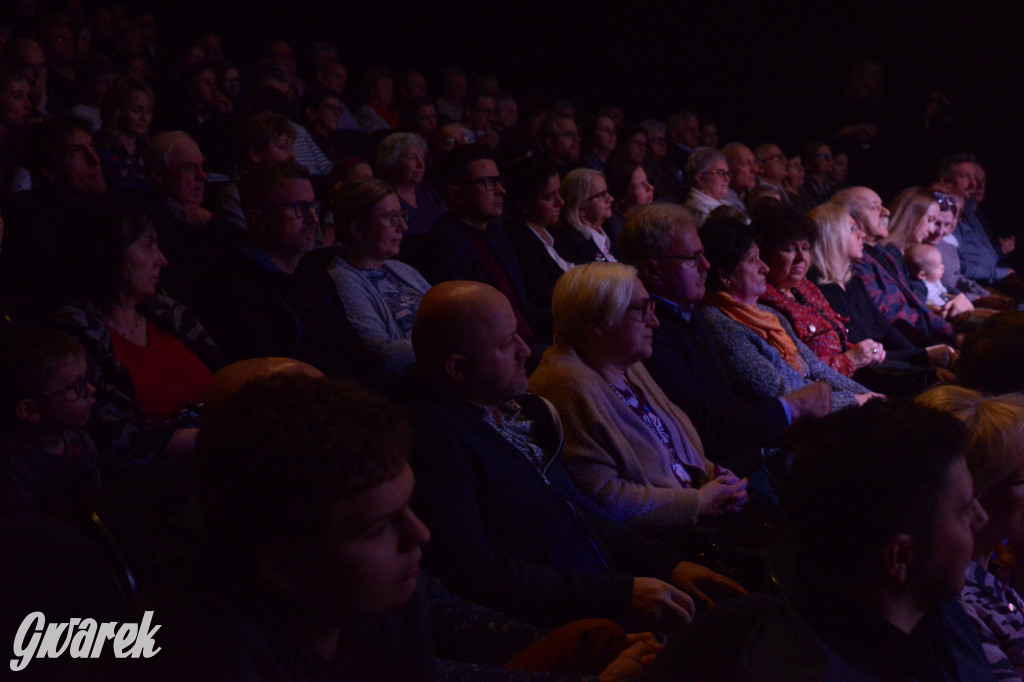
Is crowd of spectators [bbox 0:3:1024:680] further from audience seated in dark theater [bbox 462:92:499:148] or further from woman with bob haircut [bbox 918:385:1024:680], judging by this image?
audience seated in dark theater [bbox 462:92:499:148]

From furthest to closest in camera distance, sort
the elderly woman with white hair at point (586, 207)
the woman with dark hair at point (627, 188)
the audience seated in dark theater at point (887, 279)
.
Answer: the woman with dark hair at point (627, 188) < the audience seated in dark theater at point (887, 279) < the elderly woman with white hair at point (586, 207)

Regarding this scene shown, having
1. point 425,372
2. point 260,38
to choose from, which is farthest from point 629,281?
point 260,38

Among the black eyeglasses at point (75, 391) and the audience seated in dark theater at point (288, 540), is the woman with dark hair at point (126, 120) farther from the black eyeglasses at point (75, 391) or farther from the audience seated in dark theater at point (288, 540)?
the audience seated in dark theater at point (288, 540)

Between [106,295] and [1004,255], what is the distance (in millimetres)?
6844

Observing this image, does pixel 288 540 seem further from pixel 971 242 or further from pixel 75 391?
pixel 971 242

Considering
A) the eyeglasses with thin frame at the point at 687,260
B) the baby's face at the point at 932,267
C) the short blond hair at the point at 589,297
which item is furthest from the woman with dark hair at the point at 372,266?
the baby's face at the point at 932,267

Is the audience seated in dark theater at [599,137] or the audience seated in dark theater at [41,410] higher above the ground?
the audience seated in dark theater at [41,410]

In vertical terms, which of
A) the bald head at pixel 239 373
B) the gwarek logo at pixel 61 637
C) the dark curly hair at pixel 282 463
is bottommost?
the gwarek logo at pixel 61 637

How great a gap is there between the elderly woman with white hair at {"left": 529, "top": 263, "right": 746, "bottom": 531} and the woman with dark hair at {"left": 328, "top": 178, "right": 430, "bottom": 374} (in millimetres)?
763

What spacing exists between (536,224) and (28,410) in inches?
101

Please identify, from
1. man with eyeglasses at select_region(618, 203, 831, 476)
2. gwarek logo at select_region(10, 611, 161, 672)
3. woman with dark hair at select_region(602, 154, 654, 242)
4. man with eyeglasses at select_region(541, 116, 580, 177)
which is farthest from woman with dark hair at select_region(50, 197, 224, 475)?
man with eyeglasses at select_region(541, 116, 580, 177)

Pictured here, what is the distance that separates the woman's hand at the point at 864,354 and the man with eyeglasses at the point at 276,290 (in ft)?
6.74

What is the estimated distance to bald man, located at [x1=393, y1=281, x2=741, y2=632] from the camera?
161 centimetres

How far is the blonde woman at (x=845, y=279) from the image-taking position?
13.3 feet
